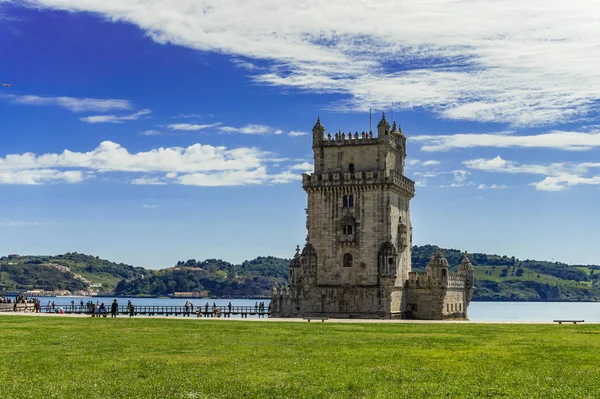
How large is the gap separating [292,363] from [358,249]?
44783 millimetres

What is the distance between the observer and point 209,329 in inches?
1972

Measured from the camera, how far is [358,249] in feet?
252

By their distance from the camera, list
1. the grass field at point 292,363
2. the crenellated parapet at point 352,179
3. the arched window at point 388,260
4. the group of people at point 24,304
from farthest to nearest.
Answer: the group of people at point 24,304 < the crenellated parapet at point 352,179 < the arched window at point 388,260 < the grass field at point 292,363

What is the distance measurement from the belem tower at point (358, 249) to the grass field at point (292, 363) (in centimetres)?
2745

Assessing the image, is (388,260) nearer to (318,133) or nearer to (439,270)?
(439,270)

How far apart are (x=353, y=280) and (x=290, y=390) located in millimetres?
50869

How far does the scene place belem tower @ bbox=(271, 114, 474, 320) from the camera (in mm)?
76250

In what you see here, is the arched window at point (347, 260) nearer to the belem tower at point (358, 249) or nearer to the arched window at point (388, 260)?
the belem tower at point (358, 249)

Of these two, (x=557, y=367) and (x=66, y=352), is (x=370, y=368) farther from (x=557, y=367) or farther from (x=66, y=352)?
A: (x=66, y=352)

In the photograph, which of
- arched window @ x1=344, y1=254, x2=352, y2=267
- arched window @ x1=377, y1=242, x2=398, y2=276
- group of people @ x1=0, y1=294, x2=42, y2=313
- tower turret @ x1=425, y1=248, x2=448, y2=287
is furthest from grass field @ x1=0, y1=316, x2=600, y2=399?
group of people @ x1=0, y1=294, x2=42, y2=313

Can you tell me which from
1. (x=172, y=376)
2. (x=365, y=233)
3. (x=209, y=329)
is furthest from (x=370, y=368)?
(x=365, y=233)

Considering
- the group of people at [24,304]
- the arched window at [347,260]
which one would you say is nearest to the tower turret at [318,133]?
the arched window at [347,260]

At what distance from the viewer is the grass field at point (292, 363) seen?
2639 centimetres

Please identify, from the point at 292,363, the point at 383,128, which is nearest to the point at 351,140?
the point at 383,128
